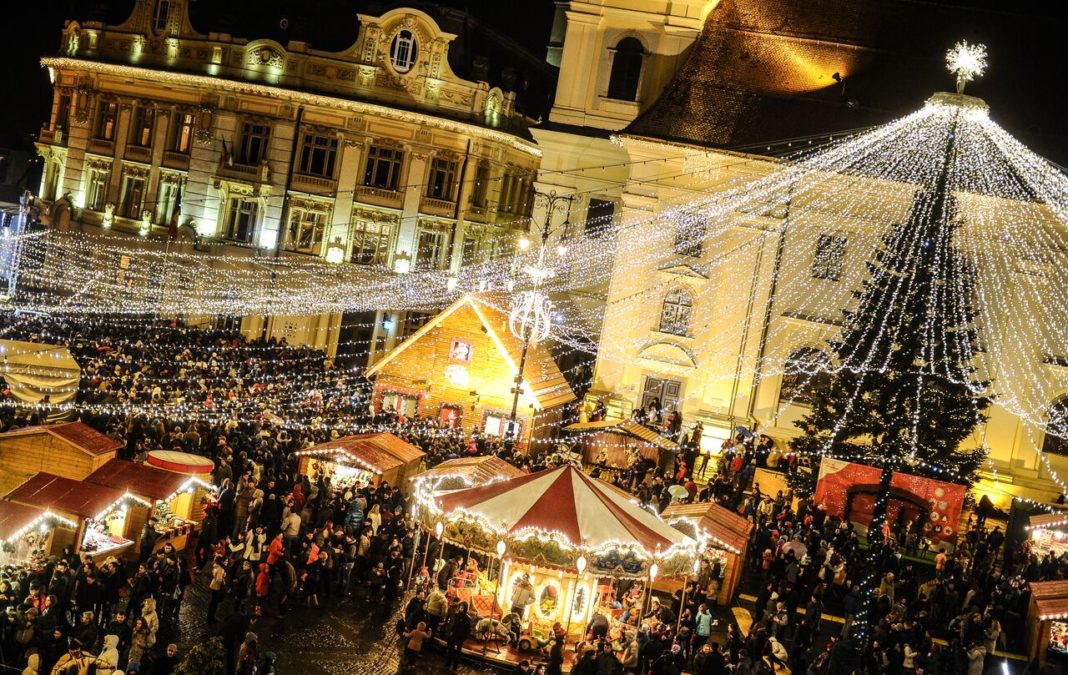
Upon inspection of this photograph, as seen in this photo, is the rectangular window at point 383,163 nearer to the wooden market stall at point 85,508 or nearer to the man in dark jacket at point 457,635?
the wooden market stall at point 85,508

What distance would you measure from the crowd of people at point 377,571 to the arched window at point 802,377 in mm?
3560

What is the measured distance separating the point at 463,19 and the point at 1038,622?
33046mm

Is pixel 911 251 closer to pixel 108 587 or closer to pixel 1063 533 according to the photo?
pixel 1063 533

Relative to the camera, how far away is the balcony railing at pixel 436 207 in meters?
46.5

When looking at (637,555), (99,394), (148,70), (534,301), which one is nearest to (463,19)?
(148,70)

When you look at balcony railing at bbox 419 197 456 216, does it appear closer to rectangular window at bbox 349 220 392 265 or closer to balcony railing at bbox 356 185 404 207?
balcony railing at bbox 356 185 404 207

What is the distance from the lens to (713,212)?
3844 centimetres

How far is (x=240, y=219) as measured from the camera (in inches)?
1861

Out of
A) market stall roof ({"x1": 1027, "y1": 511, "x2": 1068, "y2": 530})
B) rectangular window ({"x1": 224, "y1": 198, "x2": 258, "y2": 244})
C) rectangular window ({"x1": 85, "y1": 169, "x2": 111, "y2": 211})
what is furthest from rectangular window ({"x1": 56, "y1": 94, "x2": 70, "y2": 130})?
market stall roof ({"x1": 1027, "y1": 511, "x2": 1068, "y2": 530})

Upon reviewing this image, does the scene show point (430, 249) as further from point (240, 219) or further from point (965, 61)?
point (965, 61)

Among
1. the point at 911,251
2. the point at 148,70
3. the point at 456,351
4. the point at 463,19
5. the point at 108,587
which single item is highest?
the point at 463,19

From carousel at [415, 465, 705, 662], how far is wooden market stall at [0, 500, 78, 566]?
255 inches

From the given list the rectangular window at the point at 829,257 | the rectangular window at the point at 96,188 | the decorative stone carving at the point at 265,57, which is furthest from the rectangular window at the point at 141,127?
the rectangular window at the point at 829,257

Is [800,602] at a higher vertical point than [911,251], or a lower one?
lower
